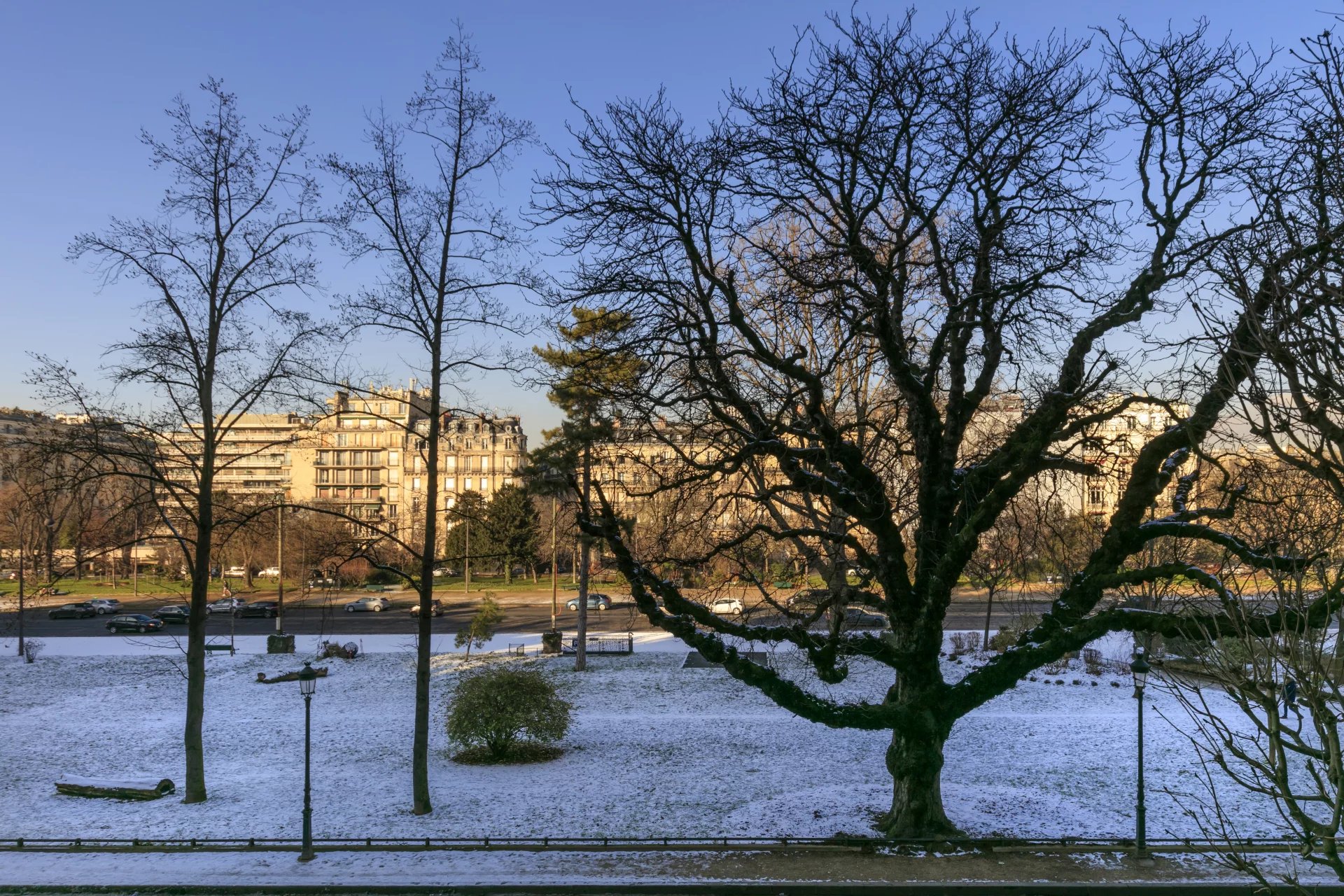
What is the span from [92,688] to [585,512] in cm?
2436

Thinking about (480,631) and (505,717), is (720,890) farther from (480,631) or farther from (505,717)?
(480,631)

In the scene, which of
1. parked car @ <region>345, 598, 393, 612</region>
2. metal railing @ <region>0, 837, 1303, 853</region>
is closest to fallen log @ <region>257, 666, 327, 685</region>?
metal railing @ <region>0, 837, 1303, 853</region>

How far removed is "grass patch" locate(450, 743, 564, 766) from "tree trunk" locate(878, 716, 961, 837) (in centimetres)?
911

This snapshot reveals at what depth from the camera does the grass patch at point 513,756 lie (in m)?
20.7

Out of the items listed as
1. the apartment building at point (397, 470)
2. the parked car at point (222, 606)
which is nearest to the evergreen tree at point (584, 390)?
the parked car at point (222, 606)

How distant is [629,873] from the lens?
13.1 m

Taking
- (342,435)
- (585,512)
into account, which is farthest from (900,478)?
(342,435)

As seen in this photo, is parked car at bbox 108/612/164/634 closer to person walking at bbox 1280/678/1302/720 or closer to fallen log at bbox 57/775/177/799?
fallen log at bbox 57/775/177/799

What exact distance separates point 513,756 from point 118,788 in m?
7.73

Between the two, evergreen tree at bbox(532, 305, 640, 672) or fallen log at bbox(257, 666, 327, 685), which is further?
fallen log at bbox(257, 666, 327, 685)

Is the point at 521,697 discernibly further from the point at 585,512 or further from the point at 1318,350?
the point at 1318,350

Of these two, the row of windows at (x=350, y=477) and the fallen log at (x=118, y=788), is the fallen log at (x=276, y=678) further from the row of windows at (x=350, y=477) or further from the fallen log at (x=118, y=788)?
the row of windows at (x=350, y=477)

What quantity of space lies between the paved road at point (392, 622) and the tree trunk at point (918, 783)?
77.8ft

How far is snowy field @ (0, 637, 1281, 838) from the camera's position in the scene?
52.4 feet
